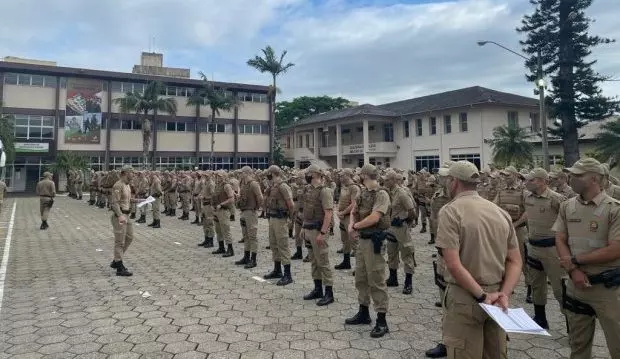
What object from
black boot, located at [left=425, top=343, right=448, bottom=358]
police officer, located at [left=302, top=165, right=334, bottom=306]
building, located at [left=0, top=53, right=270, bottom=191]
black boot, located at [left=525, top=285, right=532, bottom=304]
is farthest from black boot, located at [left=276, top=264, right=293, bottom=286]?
building, located at [left=0, top=53, right=270, bottom=191]

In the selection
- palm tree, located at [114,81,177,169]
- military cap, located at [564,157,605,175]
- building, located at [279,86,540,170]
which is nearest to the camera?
military cap, located at [564,157,605,175]

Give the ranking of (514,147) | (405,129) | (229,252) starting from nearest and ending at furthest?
(229,252) < (514,147) < (405,129)

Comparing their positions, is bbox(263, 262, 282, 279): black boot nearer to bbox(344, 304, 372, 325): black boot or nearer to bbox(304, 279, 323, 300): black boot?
bbox(304, 279, 323, 300): black boot

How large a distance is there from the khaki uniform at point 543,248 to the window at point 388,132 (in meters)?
32.3

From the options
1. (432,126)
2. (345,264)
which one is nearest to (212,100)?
(432,126)

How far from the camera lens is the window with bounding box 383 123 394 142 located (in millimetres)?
36875

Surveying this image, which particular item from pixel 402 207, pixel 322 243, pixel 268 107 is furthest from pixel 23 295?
pixel 268 107

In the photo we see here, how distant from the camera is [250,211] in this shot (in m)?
8.45

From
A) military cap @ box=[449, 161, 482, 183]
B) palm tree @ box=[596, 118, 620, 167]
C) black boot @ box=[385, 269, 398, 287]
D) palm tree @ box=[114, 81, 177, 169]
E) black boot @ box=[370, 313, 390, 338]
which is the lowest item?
black boot @ box=[370, 313, 390, 338]

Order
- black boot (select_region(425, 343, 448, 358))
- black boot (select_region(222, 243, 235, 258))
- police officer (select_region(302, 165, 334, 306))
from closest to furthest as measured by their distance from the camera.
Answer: black boot (select_region(425, 343, 448, 358))
police officer (select_region(302, 165, 334, 306))
black boot (select_region(222, 243, 235, 258))

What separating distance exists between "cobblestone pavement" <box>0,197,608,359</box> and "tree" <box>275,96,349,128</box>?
4942 cm

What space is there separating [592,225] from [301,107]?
5515cm

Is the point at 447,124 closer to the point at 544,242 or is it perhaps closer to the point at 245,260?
the point at 245,260

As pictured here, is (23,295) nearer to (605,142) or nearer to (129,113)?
(605,142)
